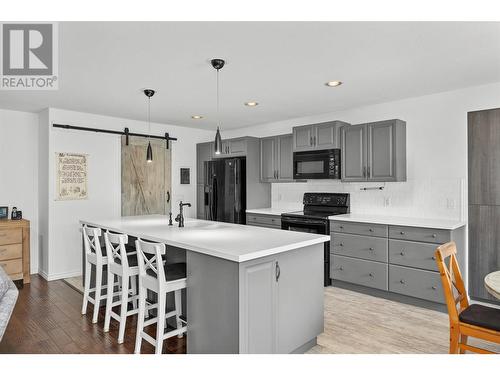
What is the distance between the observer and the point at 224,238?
8.52ft

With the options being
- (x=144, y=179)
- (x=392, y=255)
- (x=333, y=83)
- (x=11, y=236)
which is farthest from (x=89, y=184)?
(x=392, y=255)

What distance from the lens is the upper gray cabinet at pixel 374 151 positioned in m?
3.90

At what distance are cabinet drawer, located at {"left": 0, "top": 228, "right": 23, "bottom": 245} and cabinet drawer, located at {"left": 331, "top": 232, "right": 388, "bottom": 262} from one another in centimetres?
395

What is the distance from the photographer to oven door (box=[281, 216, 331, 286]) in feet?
13.9

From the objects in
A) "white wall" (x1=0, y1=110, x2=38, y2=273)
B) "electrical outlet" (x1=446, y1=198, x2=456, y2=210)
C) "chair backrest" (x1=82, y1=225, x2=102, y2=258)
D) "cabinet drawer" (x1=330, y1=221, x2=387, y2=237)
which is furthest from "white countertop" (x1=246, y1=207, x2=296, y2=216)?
"white wall" (x1=0, y1=110, x2=38, y2=273)

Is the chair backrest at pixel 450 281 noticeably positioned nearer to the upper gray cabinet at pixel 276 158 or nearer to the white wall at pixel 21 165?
the upper gray cabinet at pixel 276 158

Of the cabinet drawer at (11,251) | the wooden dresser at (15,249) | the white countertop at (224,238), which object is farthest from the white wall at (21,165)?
the white countertop at (224,238)

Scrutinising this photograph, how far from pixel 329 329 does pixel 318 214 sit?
1.82 metres

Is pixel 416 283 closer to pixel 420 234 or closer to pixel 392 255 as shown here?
pixel 392 255

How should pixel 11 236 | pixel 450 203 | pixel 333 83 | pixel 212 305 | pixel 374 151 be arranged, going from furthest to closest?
pixel 11 236 → pixel 374 151 → pixel 450 203 → pixel 333 83 → pixel 212 305

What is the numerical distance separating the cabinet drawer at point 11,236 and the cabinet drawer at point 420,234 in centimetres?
450

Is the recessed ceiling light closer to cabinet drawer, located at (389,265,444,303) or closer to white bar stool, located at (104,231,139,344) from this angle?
cabinet drawer, located at (389,265,444,303)

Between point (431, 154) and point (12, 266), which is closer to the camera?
point (431, 154)
